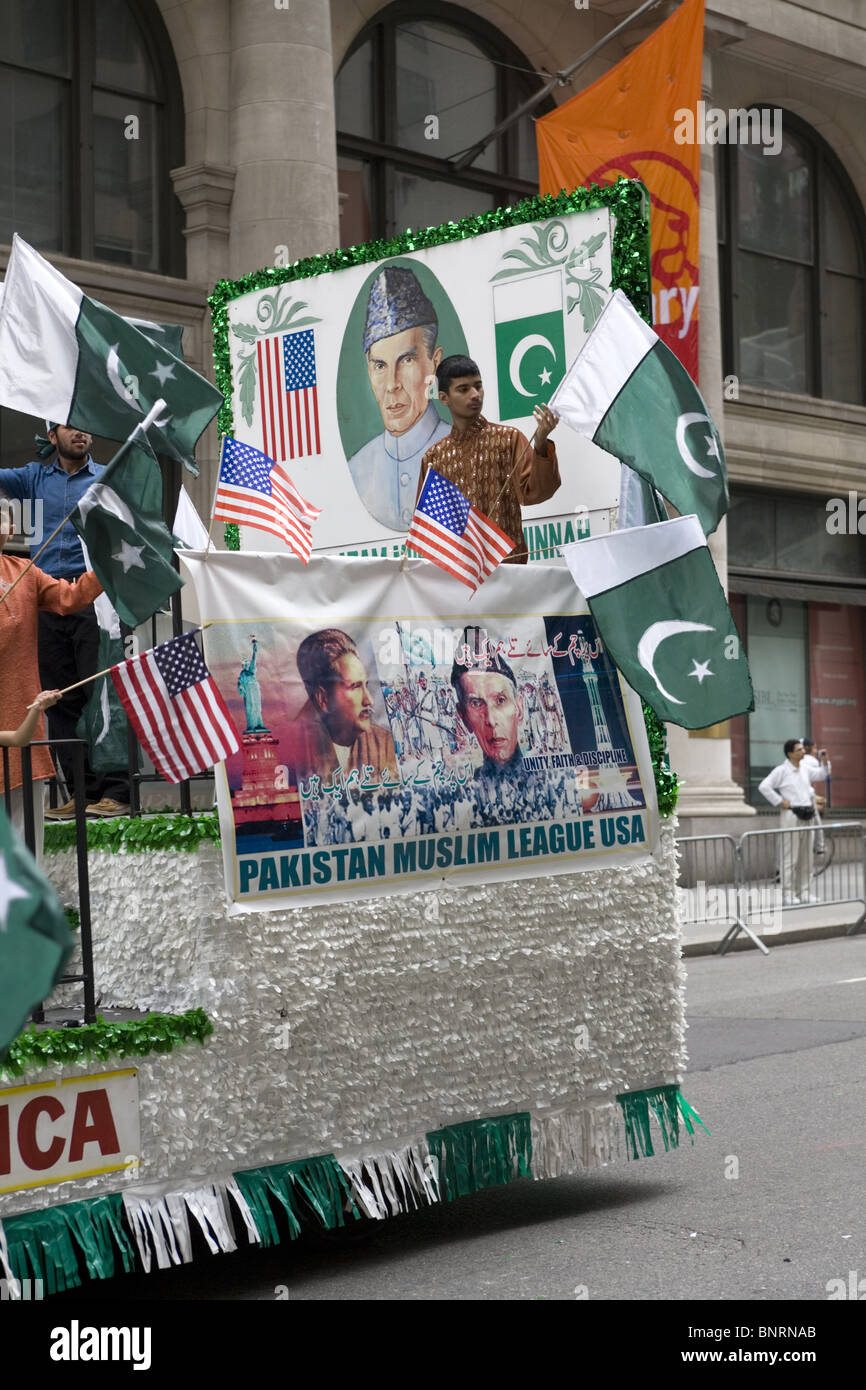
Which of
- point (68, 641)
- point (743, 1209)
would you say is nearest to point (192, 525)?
point (68, 641)

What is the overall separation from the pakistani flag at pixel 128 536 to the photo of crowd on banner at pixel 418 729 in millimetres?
275

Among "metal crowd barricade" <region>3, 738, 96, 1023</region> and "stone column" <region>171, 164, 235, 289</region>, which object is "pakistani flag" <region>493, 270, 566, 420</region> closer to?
"metal crowd barricade" <region>3, 738, 96, 1023</region>

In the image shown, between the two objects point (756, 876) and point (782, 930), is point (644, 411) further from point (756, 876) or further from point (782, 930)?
point (782, 930)

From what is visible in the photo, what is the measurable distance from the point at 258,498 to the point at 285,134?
11842mm

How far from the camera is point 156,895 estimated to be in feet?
17.6

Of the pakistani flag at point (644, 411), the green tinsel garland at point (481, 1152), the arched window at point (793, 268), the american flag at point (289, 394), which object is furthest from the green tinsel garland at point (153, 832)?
the arched window at point (793, 268)

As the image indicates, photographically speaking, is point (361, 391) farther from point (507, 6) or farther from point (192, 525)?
point (507, 6)

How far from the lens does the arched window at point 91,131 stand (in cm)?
1638

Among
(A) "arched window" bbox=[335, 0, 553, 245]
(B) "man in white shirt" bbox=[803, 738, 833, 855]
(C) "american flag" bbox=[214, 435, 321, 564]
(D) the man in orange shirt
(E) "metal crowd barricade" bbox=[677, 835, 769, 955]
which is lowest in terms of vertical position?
(E) "metal crowd barricade" bbox=[677, 835, 769, 955]

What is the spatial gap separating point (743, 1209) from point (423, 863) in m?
1.81

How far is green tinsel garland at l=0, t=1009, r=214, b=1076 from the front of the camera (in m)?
4.56

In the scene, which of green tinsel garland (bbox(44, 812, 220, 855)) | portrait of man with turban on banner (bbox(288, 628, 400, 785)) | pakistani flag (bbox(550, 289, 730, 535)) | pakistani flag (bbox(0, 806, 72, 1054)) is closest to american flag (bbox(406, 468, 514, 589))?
portrait of man with turban on banner (bbox(288, 628, 400, 785))

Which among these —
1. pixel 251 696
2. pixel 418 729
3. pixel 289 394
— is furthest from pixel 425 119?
pixel 251 696

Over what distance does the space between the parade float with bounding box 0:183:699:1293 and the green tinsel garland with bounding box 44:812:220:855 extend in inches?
0.5
